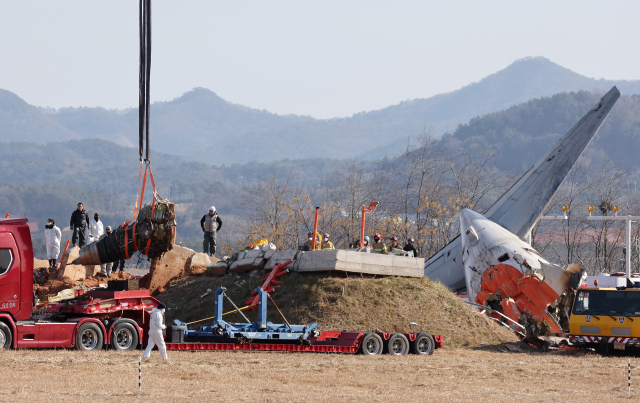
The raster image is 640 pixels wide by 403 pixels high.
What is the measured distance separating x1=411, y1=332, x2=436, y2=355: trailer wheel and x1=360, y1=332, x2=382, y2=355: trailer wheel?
1015 mm

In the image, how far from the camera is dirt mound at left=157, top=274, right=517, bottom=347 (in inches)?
926

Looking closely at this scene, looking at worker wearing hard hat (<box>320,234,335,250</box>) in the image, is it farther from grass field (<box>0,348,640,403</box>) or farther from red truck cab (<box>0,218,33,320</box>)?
red truck cab (<box>0,218,33,320</box>)

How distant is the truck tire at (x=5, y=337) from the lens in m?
17.9

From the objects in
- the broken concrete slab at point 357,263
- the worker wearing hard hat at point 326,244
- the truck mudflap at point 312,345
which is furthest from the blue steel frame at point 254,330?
the worker wearing hard hat at point 326,244

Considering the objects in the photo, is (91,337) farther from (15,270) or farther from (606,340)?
(606,340)

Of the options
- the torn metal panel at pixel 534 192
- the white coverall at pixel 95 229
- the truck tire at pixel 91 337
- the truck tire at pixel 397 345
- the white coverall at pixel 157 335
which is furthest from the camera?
the torn metal panel at pixel 534 192

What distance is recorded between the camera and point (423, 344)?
21.2 metres

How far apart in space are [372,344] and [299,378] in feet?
15.8

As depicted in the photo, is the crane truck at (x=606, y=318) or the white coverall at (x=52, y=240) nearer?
the crane truck at (x=606, y=318)

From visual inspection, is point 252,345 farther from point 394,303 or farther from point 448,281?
point 448,281

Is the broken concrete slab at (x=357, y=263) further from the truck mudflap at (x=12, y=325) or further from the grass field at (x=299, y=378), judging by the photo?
the truck mudflap at (x=12, y=325)

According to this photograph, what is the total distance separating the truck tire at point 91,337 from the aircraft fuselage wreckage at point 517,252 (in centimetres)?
1517

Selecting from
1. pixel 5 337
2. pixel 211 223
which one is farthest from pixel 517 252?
pixel 5 337

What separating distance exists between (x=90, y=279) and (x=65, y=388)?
17.6m
